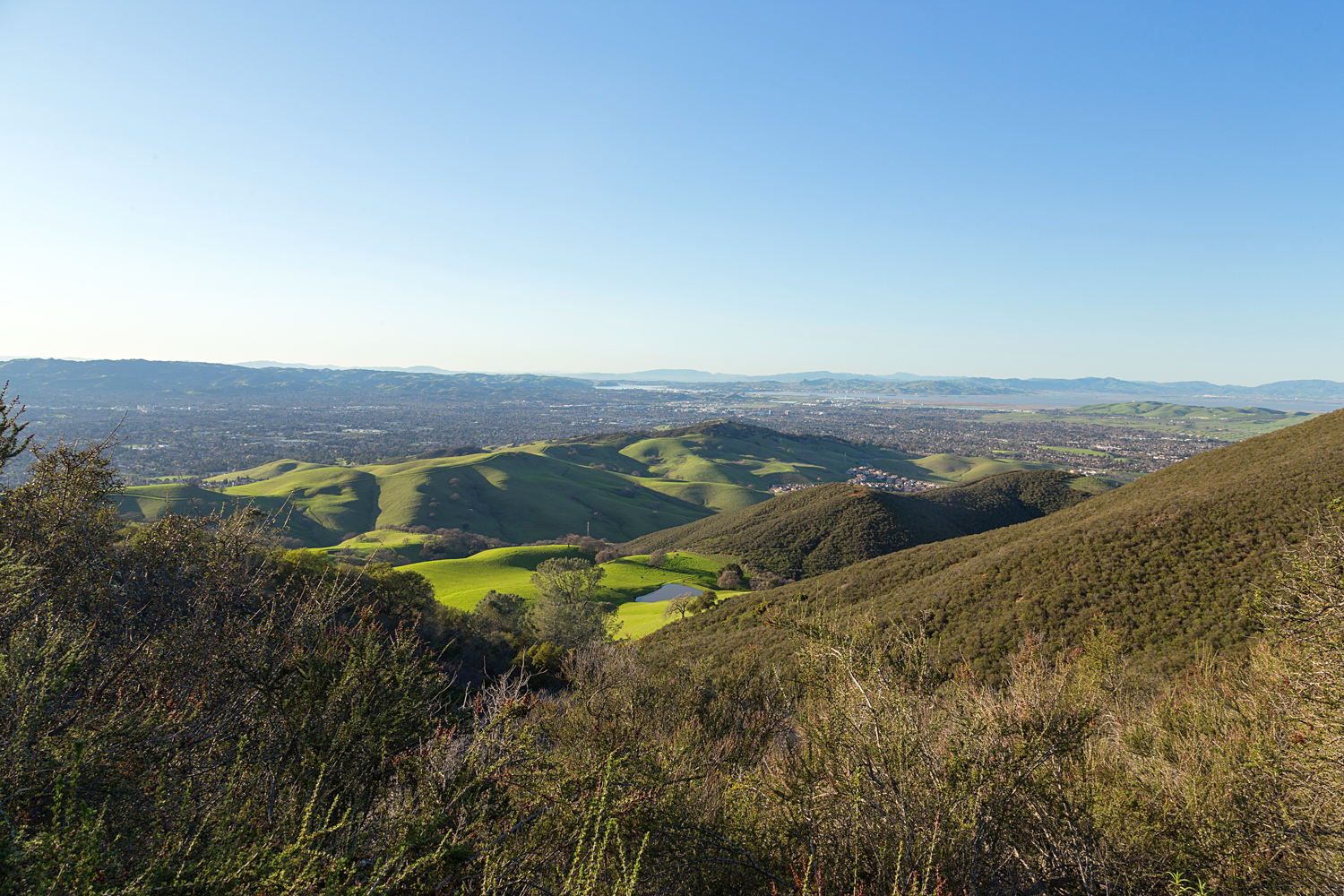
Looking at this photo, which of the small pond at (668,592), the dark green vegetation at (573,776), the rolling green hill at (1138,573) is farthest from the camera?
the small pond at (668,592)

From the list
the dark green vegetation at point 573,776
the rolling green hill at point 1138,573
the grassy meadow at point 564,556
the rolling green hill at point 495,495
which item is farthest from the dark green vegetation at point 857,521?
the dark green vegetation at point 573,776

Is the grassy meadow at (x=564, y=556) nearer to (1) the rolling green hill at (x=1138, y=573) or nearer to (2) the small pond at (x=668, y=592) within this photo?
(2) the small pond at (x=668, y=592)

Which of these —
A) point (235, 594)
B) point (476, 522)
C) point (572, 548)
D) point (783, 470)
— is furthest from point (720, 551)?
point (783, 470)

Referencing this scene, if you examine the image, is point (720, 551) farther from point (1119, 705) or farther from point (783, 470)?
point (783, 470)

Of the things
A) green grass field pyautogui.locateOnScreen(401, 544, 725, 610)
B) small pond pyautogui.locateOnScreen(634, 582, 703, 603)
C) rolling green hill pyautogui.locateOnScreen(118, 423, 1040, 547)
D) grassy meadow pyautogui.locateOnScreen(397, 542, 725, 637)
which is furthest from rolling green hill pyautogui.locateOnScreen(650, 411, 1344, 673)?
rolling green hill pyautogui.locateOnScreen(118, 423, 1040, 547)

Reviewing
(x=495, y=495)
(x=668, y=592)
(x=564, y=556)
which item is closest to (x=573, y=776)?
(x=668, y=592)

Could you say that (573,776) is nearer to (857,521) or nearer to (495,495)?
(857,521)
